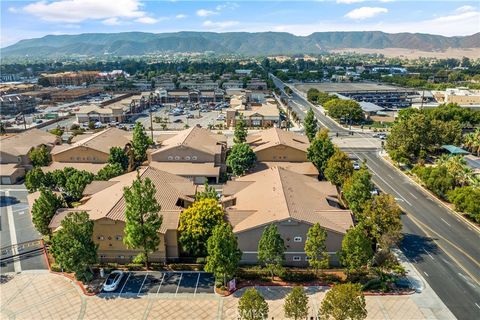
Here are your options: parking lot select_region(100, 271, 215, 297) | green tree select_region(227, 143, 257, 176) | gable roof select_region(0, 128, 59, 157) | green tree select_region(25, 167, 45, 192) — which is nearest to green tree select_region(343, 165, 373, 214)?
parking lot select_region(100, 271, 215, 297)

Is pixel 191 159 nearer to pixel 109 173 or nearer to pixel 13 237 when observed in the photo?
pixel 109 173

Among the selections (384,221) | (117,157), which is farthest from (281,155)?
(384,221)

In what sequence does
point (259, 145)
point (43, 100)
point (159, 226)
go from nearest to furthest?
point (159, 226) < point (259, 145) < point (43, 100)

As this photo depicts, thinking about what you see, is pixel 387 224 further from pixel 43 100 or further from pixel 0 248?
pixel 43 100

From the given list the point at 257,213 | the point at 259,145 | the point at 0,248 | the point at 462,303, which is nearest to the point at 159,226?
the point at 257,213

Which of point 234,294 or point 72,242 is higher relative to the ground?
point 72,242

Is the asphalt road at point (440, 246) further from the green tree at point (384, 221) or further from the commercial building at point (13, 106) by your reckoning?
the commercial building at point (13, 106)

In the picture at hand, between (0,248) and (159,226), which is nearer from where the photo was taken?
(159,226)

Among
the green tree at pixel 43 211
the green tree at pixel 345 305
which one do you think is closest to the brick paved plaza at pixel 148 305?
the green tree at pixel 345 305
